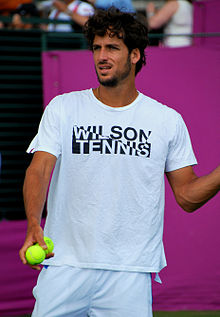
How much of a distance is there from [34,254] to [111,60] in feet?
4.08

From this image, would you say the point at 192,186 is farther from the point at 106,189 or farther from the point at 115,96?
the point at 115,96

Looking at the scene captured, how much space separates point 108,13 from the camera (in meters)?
3.75

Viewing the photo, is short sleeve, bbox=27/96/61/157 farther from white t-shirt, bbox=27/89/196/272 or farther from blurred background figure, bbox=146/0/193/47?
blurred background figure, bbox=146/0/193/47

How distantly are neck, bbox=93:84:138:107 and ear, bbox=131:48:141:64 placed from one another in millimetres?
233

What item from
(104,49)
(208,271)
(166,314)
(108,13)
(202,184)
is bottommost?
(166,314)

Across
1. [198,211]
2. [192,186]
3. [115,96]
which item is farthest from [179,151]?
[198,211]

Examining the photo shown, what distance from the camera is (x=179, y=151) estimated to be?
365 cm

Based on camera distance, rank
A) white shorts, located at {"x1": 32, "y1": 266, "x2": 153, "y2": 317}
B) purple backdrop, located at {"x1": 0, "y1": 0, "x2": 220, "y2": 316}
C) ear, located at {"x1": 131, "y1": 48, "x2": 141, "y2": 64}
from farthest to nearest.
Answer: purple backdrop, located at {"x1": 0, "y1": 0, "x2": 220, "y2": 316}, ear, located at {"x1": 131, "y1": 48, "x2": 141, "y2": 64}, white shorts, located at {"x1": 32, "y1": 266, "x2": 153, "y2": 317}

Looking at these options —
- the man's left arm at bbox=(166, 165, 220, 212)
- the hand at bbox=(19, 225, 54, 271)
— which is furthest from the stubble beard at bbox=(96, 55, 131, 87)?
the hand at bbox=(19, 225, 54, 271)

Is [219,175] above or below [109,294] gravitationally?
above

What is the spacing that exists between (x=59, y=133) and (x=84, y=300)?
3.06ft

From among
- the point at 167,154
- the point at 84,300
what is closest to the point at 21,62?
the point at 167,154

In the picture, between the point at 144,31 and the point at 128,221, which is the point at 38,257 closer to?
the point at 128,221

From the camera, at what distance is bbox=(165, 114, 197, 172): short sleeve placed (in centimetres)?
362
